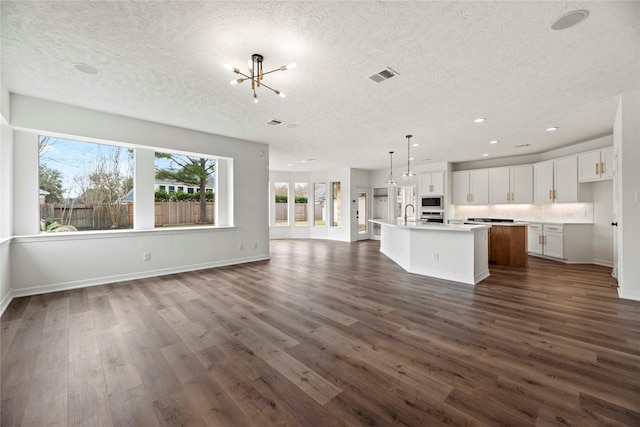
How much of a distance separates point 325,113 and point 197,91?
1.91 m

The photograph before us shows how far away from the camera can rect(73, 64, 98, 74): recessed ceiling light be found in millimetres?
2937

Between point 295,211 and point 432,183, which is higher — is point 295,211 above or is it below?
below

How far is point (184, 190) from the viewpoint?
222 inches

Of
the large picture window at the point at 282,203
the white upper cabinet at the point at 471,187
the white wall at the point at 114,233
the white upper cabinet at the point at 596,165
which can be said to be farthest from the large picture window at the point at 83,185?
the white upper cabinet at the point at 596,165

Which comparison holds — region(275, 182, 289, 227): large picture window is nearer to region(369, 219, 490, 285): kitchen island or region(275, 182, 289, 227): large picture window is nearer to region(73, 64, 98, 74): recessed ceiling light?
region(369, 219, 490, 285): kitchen island

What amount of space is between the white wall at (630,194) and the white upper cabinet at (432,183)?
489cm

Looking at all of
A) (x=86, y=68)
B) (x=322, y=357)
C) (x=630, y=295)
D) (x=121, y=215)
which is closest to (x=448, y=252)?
(x=630, y=295)

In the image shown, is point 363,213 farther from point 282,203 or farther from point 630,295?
point 630,295

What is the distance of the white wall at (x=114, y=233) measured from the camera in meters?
3.82

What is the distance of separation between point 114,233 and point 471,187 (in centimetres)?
908

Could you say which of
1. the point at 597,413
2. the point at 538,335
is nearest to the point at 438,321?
the point at 538,335

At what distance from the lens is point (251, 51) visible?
2656mm

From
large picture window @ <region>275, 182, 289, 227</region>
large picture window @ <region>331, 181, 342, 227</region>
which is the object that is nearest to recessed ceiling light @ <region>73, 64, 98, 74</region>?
large picture window @ <region>275, 182, 289, 227</region>

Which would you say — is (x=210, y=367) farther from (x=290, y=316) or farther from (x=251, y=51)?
(x=251, y=51)
